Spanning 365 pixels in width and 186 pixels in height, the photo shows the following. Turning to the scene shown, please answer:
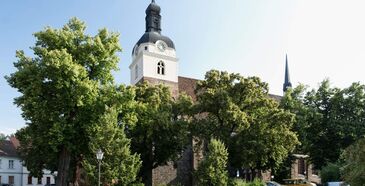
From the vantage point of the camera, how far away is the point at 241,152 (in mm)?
32406

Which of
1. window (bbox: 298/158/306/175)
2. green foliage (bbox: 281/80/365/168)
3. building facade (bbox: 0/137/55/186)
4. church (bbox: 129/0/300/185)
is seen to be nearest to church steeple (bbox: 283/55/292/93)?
window (bbox: 298/158/306/175)

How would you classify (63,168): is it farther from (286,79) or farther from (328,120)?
(286,79)

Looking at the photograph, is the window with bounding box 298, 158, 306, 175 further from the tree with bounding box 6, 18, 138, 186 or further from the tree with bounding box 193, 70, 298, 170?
the tree with bounding box 6, 18, 138, 186

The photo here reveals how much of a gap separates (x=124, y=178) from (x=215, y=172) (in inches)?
295

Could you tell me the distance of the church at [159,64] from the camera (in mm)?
41369

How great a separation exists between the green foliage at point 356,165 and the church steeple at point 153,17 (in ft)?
102

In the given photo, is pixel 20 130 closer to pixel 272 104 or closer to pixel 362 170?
pixel 272 104

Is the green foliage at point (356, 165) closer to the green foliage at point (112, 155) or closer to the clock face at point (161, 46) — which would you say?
the green foliage at point (112, 155)

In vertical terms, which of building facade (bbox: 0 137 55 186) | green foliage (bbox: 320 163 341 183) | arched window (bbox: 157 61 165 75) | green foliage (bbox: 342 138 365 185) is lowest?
building facade (bbox: 0 137 55 186)

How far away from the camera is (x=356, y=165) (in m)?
14.2

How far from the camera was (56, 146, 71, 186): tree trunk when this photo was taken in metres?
27.1

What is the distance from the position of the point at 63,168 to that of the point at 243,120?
46.1 feet

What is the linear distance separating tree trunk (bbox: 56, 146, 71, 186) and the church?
14.0m

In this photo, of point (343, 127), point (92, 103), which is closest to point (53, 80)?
point (92, 103)
